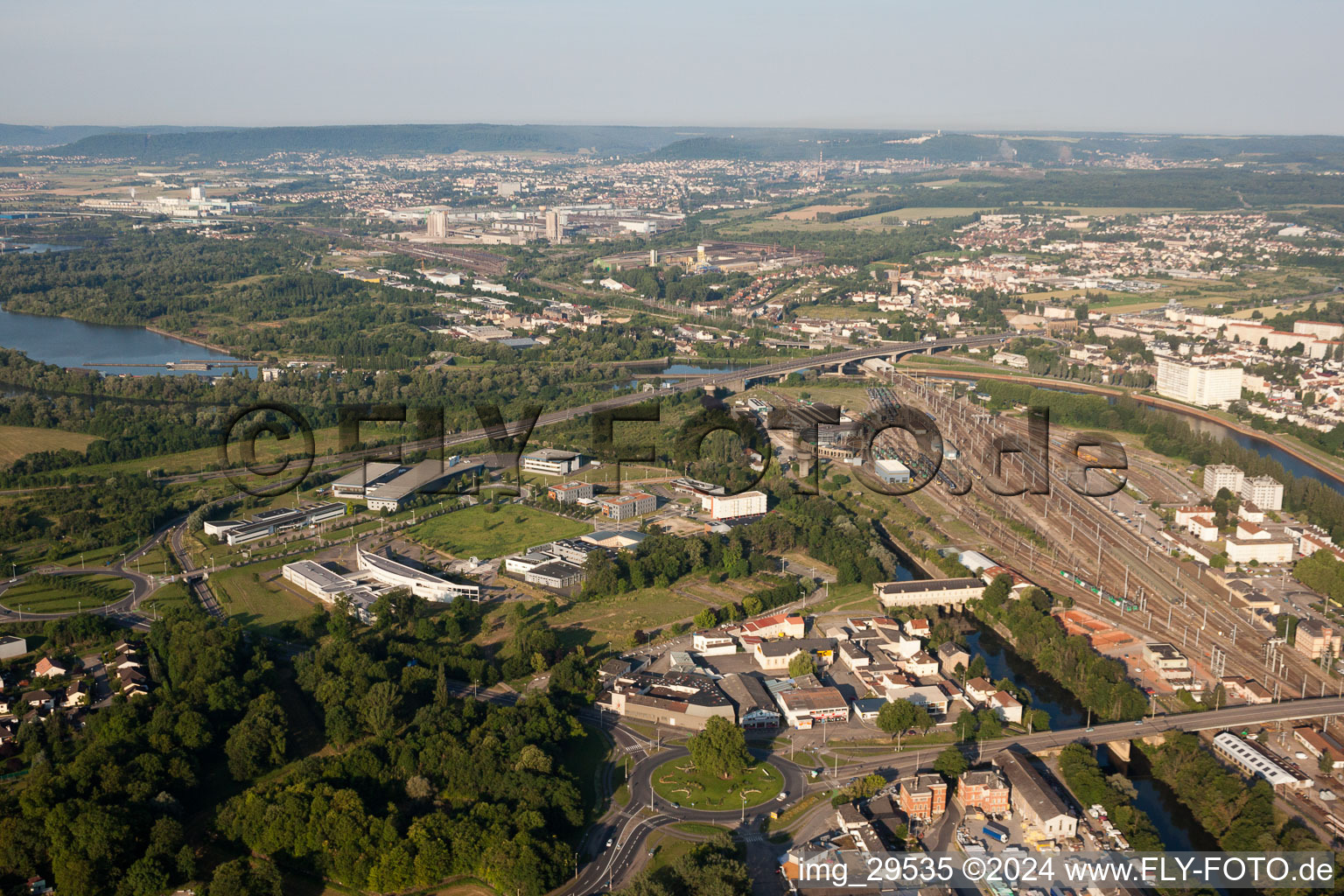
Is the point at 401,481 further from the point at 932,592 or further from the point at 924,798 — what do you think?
the point at 924,798

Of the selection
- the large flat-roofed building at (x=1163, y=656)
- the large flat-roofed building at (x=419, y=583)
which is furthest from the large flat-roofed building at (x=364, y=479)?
the large flat-roofed building at (x=1163, y=656)

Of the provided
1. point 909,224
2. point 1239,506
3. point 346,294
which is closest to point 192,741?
point 1239,506

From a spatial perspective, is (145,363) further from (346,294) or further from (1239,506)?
(1239,506)

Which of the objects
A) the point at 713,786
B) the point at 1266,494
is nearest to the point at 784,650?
the point at 713,786

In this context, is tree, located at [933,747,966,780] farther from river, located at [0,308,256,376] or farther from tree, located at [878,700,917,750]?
river, located at [0,308,256,376]

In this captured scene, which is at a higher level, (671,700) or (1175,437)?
(1175,437)

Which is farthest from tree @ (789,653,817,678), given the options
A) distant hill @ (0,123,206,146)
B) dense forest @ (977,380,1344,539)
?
distant hill @ (0,123,206,146)

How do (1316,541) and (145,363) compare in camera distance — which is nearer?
(1316,541)
